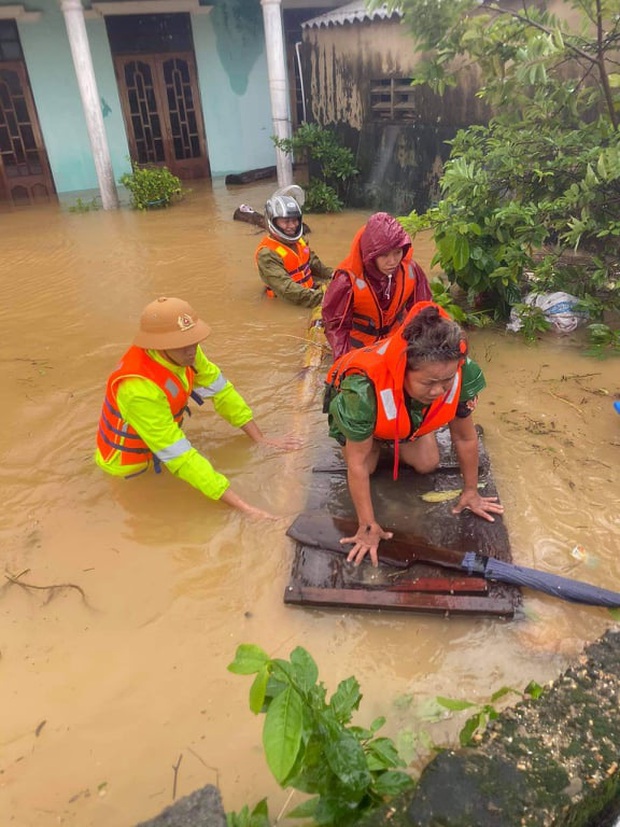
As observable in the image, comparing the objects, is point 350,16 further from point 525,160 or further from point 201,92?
point 525,160

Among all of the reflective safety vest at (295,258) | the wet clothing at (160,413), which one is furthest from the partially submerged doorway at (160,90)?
the wet clothing at (160,413)

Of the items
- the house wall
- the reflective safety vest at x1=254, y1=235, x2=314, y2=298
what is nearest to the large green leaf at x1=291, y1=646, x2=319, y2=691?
the reflective safety vest at x1=254, y1=235, x2=314, y2=298

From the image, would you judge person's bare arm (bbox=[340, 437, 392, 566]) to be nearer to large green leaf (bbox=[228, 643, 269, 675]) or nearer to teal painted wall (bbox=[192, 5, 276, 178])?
large green leaf (bbox=[228, 643, 269, 675])

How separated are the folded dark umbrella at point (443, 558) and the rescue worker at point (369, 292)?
1224mm

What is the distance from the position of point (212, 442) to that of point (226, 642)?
1.68 m

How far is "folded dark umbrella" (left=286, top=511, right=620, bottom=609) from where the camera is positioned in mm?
2611

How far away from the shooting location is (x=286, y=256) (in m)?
5.93

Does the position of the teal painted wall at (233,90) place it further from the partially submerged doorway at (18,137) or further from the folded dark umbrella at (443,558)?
the folded dark umbrella at (443,558)

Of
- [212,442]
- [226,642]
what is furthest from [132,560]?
[212,442]

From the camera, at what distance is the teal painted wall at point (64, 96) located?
11.2m

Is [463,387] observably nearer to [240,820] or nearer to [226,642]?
[226,642]

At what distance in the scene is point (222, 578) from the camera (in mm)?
2990

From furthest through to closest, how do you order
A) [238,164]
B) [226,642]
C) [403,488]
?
1. [238,164]
2. [403,488]
3. [226,642]

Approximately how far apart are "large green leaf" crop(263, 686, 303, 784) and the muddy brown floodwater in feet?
2.34
